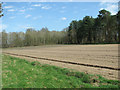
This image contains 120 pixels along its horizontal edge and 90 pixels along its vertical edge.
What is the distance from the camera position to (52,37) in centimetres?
10112

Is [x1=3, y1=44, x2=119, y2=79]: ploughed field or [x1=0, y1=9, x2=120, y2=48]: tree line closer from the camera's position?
[x1=3, y1=44, x2=119, y2=79]: ploughed field

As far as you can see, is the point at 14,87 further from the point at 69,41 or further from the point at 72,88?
the point at 69,41

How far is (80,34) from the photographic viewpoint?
258 feet

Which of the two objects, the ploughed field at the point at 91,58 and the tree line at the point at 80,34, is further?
the tree line at the point at 80,34

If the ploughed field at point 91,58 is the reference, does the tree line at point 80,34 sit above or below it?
above

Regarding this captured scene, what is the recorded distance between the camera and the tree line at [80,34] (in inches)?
2299

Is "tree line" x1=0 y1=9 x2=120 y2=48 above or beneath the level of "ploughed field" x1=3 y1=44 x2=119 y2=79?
above

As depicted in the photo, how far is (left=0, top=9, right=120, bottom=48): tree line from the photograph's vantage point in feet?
192

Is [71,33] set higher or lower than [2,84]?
higher

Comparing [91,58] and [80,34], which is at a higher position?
[80,34]

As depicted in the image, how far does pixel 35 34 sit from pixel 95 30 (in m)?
51.1

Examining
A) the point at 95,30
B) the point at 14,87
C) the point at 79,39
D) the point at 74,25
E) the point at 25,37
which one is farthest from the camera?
the point at 25,37

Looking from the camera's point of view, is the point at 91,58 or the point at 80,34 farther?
the point at 80,34

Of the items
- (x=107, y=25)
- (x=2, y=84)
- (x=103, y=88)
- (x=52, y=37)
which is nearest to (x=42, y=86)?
(x=2, y=84)
